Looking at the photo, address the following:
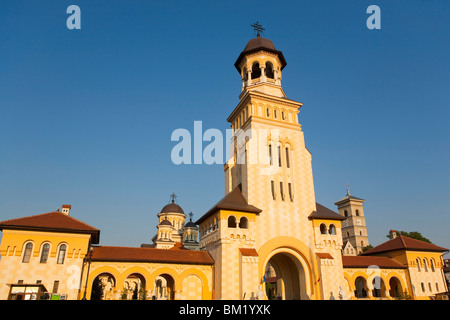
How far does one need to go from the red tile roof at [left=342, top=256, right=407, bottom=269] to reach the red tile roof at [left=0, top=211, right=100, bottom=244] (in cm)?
2671

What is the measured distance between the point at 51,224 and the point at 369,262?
33709 mm

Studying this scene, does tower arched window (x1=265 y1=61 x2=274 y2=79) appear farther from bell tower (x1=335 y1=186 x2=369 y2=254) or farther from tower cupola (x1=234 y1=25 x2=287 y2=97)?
bell tower (x1=335 y1=186 x2=369 y2=254)

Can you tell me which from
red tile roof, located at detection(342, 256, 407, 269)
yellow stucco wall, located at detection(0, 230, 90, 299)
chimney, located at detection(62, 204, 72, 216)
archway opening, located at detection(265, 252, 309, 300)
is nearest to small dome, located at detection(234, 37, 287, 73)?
archway opening, located at detection(265, 252, 309, 300)

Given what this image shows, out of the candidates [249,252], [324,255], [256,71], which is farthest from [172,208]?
[324,255]

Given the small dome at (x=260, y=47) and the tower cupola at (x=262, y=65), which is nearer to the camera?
the tower cupola at (x=262, y=65)

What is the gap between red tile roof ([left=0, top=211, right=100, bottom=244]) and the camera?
24.8m

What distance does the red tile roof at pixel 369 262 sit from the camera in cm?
3347

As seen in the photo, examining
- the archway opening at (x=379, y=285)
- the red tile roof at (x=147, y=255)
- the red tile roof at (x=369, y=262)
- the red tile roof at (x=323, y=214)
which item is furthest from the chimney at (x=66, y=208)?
the archway opening at (x=379, y=285)

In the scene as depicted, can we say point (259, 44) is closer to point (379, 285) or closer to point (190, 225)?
point (379, 285)

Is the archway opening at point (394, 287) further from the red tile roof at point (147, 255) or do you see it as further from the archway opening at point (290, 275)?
the red tile roof at point (147, 255)

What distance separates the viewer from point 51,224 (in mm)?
25828

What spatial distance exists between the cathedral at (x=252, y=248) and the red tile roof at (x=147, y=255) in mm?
92

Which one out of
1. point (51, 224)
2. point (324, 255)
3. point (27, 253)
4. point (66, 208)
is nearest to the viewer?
point (27, 253)
